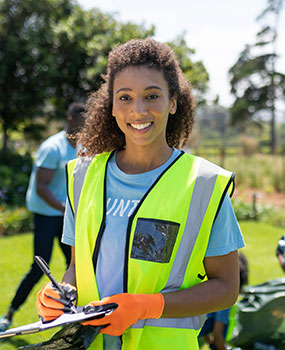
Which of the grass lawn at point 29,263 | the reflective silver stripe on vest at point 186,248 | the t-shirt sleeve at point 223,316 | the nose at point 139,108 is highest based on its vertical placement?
the nose at point 139,108

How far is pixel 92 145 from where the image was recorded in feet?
6.30

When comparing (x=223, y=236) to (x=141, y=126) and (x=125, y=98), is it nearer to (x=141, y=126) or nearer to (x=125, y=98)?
(x=141, y=126)

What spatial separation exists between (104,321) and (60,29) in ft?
35.6

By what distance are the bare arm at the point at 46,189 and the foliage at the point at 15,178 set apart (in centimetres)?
526

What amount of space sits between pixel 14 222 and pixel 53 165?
4122 millimetres

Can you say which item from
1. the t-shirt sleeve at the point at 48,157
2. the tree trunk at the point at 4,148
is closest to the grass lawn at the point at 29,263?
the t-shirt sleeve at the point at 48,157

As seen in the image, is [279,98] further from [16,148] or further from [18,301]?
[18,301]

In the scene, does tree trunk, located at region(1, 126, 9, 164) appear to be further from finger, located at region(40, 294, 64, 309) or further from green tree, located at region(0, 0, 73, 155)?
finger, located at region(40, 294, 64, 309)

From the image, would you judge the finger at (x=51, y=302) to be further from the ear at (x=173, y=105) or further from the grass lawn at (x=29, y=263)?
the grass lawn at (x=29, y=263)

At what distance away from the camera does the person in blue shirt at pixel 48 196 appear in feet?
11.5

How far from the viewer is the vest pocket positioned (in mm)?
1432

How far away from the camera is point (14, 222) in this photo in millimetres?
7418

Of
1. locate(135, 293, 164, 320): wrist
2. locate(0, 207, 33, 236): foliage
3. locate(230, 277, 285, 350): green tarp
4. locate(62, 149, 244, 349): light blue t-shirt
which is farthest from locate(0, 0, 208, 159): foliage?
locate(135, 293, 164, 320): wrist

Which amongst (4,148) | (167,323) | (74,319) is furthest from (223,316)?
(4,148)
